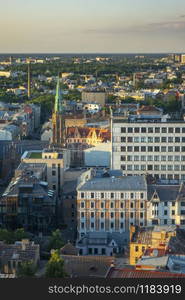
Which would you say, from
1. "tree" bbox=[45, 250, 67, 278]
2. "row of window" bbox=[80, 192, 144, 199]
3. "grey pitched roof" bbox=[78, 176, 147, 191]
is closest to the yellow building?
"tree" bbox=[45, 250, 67, 278]

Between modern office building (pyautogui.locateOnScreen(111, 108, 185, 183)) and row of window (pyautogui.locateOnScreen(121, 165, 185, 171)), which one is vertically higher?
modern office building (pyautogui.locateOnScreen(111, 108, 185, 183))

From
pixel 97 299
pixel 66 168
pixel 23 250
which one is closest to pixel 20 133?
pixel 66 168

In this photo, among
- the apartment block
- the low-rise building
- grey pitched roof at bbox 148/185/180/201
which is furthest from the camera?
the apartment block

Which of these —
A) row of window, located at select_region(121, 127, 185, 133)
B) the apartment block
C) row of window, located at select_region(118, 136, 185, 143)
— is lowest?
the apartment block

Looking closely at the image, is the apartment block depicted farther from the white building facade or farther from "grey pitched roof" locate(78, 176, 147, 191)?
the white building facade

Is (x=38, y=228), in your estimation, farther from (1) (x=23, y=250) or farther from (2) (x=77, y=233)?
(1) (x=23, y=250)
